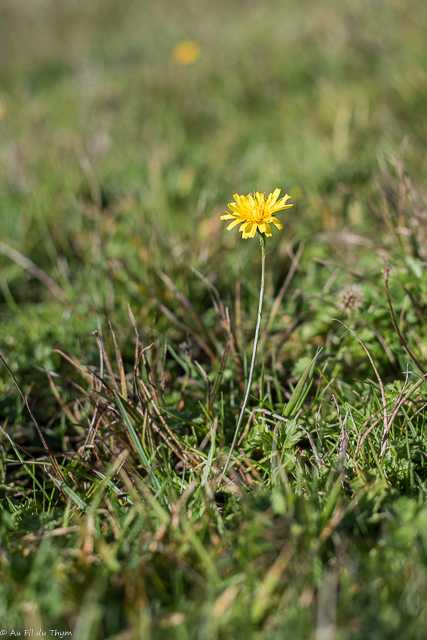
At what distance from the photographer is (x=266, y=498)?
3.52ft

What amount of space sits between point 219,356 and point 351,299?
1.83ft

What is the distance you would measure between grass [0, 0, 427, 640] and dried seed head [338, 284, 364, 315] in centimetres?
2

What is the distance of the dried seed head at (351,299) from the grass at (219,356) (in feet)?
0.07

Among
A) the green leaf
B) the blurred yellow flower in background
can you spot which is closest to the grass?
the green leaf

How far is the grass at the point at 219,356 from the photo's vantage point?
3.14 feet

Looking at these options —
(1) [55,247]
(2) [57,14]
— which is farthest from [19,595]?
(2) [57,14]

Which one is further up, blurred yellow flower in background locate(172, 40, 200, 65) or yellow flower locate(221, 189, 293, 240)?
blurred yellow flower in background locate(172, 40, 200, 65)

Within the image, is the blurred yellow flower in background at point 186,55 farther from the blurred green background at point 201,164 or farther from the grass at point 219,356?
the grass at point 219,356

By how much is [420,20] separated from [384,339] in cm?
417

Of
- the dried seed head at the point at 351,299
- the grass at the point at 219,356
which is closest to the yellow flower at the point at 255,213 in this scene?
the grass at the point at 219,356

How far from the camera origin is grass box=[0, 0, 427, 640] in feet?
3.14

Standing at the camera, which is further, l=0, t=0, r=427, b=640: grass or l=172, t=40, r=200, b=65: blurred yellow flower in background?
l=172, t=40, r=200, b=65: blurred yellow flower in background

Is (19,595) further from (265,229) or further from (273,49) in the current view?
(273,49)

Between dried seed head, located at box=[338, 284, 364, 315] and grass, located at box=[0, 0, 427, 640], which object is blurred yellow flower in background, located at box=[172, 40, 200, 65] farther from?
dried seed head, located at box=[338, 284, 364, 315]
